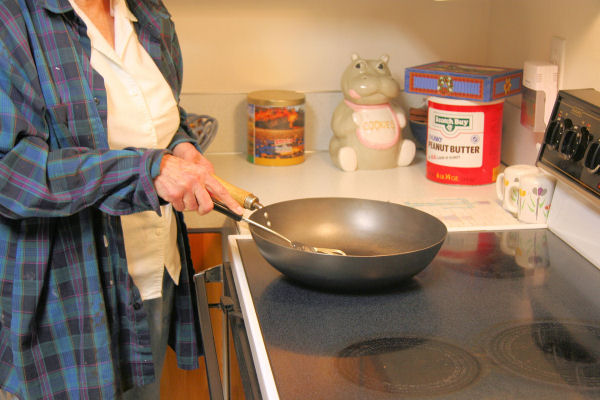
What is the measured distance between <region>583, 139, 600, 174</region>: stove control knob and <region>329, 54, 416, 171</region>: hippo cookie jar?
0.64 meters

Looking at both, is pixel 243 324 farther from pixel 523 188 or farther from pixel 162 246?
pixel 523 188

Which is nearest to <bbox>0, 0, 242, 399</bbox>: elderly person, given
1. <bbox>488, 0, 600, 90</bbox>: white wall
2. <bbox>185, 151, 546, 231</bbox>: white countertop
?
<bbox>185, 151, 546, 231</bbox>: white countertop

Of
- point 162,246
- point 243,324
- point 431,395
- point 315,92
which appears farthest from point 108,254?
point 315,92

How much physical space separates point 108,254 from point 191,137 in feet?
1.14

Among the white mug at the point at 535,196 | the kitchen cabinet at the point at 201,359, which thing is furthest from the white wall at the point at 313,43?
the kitchen cabinet at the point at 201,359

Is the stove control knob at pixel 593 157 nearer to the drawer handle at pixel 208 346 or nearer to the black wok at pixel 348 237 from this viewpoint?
the black wok at pixel 348 237

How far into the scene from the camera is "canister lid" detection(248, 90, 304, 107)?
5.42 ft

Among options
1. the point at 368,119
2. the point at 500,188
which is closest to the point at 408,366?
the point at 500,188

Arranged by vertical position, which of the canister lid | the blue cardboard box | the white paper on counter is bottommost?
the white paper on counter

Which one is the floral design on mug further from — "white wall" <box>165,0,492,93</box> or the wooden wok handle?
"white wall" <box>165,0,492,93</box>

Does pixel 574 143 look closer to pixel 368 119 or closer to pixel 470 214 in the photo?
pixel 470 214

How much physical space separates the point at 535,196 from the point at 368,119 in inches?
19.8

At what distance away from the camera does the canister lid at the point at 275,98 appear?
165 centimetres

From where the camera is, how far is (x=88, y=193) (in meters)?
0.95
